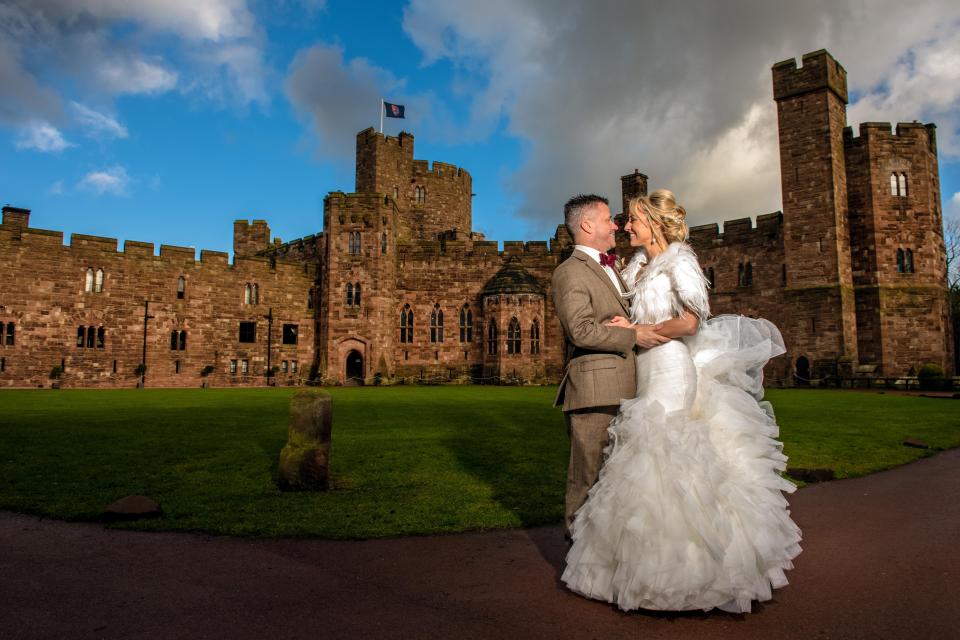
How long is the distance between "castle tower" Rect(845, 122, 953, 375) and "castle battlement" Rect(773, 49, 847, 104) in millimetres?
2515

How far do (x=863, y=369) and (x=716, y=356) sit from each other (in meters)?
28.4

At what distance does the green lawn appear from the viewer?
621 centimetres

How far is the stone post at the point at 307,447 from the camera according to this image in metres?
7.29

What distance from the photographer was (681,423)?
13.0ft

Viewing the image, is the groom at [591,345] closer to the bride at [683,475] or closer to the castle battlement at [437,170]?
the bride at [683,475]

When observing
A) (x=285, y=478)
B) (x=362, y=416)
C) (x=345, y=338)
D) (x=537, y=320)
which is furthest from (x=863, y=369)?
(x=285, y=478)

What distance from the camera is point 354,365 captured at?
37031 millimetres

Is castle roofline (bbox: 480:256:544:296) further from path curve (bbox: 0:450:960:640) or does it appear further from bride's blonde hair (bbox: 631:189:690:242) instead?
bride's blonde hair (bbox: 631:189:690:242)

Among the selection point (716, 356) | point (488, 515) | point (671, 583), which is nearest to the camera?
point (671, 583)

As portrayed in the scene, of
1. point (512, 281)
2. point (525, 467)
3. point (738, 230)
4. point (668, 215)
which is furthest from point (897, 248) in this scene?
point (668, 215)

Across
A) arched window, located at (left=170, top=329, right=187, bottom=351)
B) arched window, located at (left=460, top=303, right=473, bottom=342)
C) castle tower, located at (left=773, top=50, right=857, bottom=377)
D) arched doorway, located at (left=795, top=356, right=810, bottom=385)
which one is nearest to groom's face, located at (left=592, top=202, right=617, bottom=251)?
castle tower, located at (left=773, top=50, right=857, bottom=377)

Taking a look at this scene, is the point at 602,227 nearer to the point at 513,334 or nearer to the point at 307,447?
the point at 307,447

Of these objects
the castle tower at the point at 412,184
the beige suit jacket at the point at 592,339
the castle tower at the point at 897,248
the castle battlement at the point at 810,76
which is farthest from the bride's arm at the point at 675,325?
the castle tower at the point at 412,184

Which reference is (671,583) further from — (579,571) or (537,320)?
(537,320)
